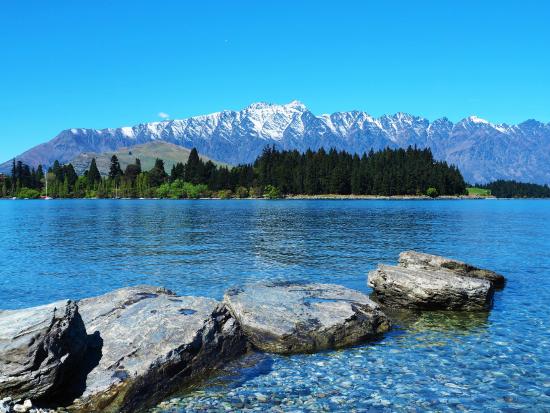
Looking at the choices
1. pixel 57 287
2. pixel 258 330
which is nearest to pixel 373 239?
pixel 57 287

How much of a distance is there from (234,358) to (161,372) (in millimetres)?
3403

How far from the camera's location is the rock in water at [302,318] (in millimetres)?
16797

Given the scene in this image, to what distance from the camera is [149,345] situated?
13.6m

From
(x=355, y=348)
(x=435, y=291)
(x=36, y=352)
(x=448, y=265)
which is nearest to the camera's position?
(x=36, y=352)

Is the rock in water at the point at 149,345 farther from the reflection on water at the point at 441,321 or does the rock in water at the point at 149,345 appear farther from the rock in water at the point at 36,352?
the reflection on water at the point at 441,321

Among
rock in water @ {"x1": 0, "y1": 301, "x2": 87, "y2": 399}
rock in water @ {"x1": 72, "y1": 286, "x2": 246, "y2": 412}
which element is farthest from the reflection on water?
rock in water @ {"x1": 0, "y1": 301, "x2": 87, "y2": 399}

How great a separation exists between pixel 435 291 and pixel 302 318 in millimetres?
7806

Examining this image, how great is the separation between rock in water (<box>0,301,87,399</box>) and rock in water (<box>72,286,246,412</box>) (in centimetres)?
105

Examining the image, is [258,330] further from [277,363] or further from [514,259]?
[514,259]

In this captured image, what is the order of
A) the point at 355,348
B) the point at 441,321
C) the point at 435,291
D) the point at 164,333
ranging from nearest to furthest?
the point at 164,333 → the point at 355,348 → the point at 441,321 → the point at 435,291

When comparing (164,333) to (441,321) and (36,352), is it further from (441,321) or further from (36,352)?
(441,321)

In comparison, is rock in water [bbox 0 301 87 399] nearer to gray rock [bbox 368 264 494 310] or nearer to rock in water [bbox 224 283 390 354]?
rock in water [bbox 224 283 390 354]

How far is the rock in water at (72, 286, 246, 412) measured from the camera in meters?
12.3

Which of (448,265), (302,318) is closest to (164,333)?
(302,318)
